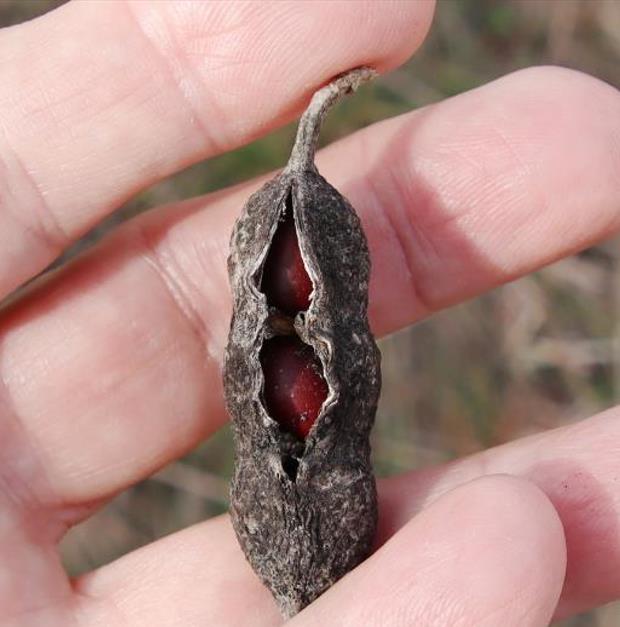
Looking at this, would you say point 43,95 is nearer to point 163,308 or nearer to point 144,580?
point 163,308

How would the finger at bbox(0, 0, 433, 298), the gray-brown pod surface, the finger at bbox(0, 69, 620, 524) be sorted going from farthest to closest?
the finger at bbox(0, 69, 620, 524), the finger at bbox(0, 0, 433, 298), the gray-brown pod surface

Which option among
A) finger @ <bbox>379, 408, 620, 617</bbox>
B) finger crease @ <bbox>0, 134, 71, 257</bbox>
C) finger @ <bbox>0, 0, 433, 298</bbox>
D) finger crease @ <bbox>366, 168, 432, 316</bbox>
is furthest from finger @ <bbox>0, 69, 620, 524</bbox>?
finger @ <bbox>379, 408, 620, 617</bbox>

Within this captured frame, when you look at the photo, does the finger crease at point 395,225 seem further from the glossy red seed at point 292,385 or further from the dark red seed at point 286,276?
the glossy red seed at point 292,385

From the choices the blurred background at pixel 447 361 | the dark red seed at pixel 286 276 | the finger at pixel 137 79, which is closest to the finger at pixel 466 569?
the dark red seed at pixel 286 276

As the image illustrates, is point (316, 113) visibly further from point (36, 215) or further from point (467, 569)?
point (467, 569)

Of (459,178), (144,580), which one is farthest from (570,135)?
(144,580)

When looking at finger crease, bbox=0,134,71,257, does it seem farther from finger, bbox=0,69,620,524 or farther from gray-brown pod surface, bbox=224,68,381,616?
gray-brown pod surface, bbox=224,68,381,616
